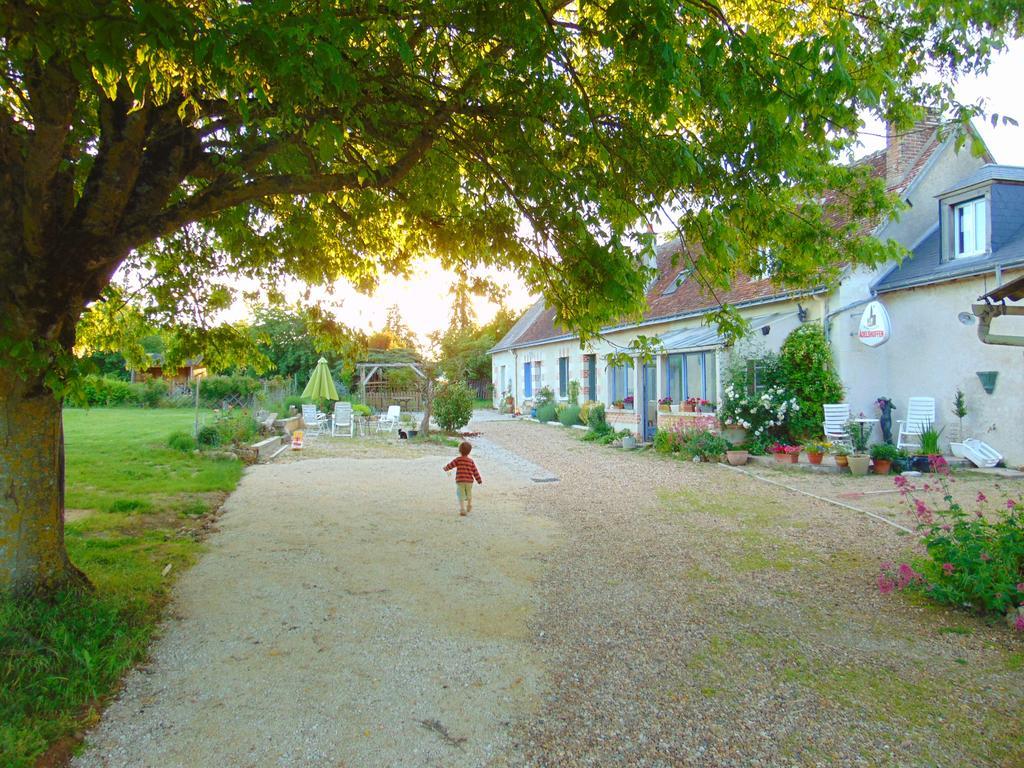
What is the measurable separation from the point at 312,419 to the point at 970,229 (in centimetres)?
1683

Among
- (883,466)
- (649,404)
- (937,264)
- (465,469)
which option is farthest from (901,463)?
(465,469)

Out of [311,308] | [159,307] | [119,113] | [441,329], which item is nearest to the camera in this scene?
[119,113]

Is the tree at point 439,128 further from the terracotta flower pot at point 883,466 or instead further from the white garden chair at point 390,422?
the white garden chair at point 390,422

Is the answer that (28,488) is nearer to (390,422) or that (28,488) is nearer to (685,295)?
(685,295)

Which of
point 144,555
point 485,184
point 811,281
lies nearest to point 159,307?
point 144,555

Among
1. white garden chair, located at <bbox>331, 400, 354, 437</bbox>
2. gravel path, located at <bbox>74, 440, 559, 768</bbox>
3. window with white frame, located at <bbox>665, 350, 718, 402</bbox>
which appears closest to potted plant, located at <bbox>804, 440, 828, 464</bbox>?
window with white frame, located at <bbox>665, 350, 718, 402</bbox>

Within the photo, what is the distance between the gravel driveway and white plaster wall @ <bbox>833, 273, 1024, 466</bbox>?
5.51 m

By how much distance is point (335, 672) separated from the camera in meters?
3.52

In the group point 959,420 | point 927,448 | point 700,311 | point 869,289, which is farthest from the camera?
A: point 700,311

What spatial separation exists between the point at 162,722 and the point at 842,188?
6.57 m

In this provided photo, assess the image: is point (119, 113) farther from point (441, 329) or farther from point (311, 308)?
point (441, 329)

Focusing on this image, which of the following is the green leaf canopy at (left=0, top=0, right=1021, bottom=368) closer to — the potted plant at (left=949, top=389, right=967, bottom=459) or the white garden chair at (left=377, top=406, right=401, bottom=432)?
the potted plant at (left=949, top=389, right=967, bottom=459)

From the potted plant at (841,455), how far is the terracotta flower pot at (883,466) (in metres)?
0.45

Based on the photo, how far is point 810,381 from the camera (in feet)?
40.0
